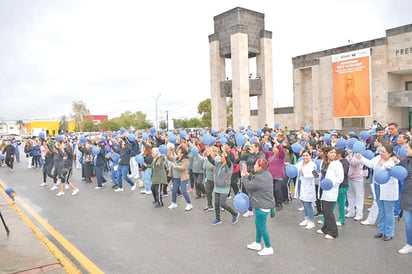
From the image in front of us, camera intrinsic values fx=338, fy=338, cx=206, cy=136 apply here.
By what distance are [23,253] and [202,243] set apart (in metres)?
2.70

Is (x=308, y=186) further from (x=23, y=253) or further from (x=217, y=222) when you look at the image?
(x=23, y=253)

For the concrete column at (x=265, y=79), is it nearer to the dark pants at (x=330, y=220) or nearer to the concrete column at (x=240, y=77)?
the concrete column at (x=240, y=77)

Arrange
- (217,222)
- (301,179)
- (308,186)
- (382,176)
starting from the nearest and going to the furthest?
(382,176) → (308,186) → (301,179) → (217,222)

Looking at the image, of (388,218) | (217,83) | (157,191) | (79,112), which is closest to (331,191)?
(388,218)

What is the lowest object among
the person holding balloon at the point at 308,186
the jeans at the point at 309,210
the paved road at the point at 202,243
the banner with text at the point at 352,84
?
the paved road at the point at 202,243

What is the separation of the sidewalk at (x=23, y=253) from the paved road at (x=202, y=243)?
375mm

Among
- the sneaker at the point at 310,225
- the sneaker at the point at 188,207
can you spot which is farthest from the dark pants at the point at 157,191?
the sneaker at the point at 310,225

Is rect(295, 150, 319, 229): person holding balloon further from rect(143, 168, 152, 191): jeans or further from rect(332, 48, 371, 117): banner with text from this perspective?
rect(332, 48, 371, 117): banner with text

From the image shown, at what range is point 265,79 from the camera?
1144 inches

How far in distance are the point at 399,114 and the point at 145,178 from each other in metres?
26.1

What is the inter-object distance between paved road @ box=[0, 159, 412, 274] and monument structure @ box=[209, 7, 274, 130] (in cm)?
1999

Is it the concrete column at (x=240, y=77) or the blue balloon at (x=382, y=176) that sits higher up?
the concrete column at (x=240, y=77)

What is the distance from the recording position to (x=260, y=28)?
28.9 metres

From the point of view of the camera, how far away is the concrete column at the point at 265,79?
28.9 m
